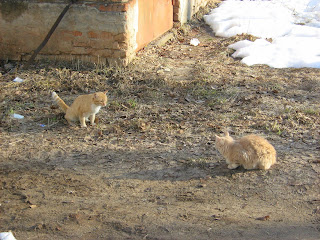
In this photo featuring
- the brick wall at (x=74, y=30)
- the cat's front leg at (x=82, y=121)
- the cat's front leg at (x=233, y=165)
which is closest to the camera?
the cat's front leg at (x=233, y=165)

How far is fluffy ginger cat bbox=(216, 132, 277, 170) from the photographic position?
160 inches

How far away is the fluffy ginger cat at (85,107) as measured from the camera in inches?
201

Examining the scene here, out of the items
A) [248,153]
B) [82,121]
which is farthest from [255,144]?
[82,121]

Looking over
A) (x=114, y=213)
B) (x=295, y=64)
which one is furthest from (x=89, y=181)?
(x=295, y=64)

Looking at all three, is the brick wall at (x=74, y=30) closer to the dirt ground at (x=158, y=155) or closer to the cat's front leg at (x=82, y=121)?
the dirt ground at (x=158, y=155)

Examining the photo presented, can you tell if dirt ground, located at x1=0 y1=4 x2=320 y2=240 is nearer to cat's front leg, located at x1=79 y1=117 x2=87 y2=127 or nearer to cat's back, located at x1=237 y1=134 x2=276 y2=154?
cat's front leg, located at x1=79 y1=117 x2=87 y2=127

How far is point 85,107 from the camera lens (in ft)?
17.0

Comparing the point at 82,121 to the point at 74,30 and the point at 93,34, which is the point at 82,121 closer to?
the point at 93,34

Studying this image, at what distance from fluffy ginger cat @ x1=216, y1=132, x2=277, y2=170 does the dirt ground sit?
0.40 feet

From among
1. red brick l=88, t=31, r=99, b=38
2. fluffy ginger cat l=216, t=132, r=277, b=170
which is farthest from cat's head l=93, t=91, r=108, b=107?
red brick l=88, t=31, r=99, b=38

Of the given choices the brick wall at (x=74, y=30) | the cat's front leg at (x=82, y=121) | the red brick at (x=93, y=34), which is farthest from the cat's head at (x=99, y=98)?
the red brick at (x=93, y=34)

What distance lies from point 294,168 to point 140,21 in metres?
4.82

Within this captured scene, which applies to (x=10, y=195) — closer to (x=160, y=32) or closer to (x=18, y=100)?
(x=18, y=100)

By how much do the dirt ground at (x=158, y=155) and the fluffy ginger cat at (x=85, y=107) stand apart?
0.58ft
